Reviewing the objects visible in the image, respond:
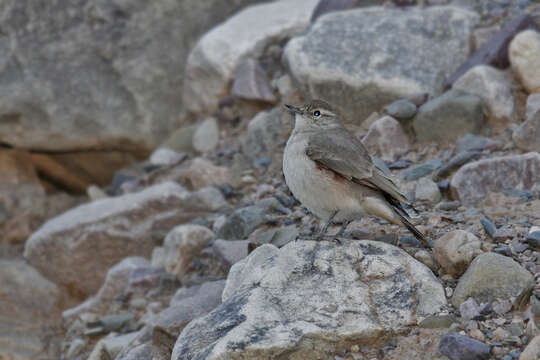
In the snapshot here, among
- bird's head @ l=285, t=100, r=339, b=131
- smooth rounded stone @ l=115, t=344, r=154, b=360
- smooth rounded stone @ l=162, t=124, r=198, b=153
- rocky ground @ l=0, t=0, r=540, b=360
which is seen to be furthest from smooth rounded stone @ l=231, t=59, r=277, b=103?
smooth rounded stone @ l=115, t=344, r=154, b=360

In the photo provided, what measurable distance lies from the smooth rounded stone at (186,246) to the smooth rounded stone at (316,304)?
82.8 inches

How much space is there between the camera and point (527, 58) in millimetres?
7301

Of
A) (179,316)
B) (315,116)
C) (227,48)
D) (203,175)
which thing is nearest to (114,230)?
(203,175)

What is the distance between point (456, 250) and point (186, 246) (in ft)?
10.3

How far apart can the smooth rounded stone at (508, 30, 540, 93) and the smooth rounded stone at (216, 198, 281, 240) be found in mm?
3023

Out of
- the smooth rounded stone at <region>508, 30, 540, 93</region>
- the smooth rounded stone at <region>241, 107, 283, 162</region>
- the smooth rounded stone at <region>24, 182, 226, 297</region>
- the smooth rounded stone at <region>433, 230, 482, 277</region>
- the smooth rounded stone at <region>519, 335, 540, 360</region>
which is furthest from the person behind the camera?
the smooth rounded stone at <region>241, 107, 283, 162</region>

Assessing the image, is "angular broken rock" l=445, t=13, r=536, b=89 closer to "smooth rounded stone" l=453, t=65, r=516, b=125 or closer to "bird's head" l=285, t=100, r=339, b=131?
"smooth rounded stone" l=453, t=65, r=516, b=125

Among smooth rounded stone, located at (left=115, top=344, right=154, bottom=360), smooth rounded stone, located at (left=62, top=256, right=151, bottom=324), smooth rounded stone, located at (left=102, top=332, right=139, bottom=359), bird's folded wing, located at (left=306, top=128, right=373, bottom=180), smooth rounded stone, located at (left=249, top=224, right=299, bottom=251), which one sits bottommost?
smooth rounded stone, located at (left=62, top=256, right=151, bottom=324)

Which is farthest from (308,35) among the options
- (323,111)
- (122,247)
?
(122,247)

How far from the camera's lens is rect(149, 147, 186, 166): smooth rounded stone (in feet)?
31.3

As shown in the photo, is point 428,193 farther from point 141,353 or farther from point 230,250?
point 141,353

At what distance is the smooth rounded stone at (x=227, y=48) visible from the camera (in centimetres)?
950

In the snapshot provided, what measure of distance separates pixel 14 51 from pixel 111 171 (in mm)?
2408

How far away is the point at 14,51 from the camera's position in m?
10.3
